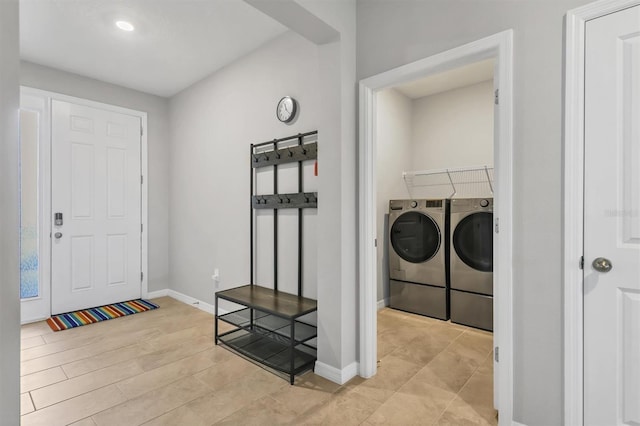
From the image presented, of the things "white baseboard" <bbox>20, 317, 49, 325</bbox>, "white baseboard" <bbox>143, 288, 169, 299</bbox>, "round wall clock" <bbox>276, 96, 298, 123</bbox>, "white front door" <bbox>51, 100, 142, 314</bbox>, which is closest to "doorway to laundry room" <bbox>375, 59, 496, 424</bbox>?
"round wall clock" <bbox>276, 96, 298, 123</bbox>

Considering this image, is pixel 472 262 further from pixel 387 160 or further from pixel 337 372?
pixel 337 372

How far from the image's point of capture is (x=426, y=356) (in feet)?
8.46

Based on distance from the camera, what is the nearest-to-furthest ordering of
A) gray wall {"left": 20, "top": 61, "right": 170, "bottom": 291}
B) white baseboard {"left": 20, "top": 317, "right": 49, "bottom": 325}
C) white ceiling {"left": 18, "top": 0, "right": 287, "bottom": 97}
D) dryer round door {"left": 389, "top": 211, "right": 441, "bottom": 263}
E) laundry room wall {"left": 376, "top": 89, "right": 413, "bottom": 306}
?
white ceiling {"left": 18, "top": 0, "right": 287, "bottom": 97}, white baseboard {"left": 20, "top": 317, "right": 49, "bottom": 325}, dryer round door {"left": 389, "top": 211, "right": 441, "bottom": 263}, laundry room wall {"left": 376, "top": 89, "right": 413, "bottom": 306}, gray wall {"left": 20, "top": 61, "right": 170, "bottom": 291}

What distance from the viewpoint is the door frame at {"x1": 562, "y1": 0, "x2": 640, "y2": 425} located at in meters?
1.48

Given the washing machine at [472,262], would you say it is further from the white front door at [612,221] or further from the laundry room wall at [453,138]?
the white front door at [612,221]

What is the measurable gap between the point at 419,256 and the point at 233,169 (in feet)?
7.39

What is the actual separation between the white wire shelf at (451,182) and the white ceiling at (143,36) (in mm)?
2507

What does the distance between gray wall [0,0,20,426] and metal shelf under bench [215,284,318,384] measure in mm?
1782

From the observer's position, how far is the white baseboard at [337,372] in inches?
85.0

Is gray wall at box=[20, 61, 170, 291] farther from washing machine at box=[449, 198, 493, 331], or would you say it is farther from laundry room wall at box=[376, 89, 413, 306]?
washing machine at box=[449, 198, 493, 331]

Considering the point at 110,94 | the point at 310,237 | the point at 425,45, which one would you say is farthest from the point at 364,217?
the point at 110,94

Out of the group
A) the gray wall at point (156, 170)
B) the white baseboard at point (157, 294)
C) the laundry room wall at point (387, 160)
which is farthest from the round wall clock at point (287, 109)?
→ the white baseboard at point (157, 294)

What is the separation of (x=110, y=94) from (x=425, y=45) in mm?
3806

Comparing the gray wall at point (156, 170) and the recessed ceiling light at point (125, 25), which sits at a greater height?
the recessed ceiling light at point (125, 25)
